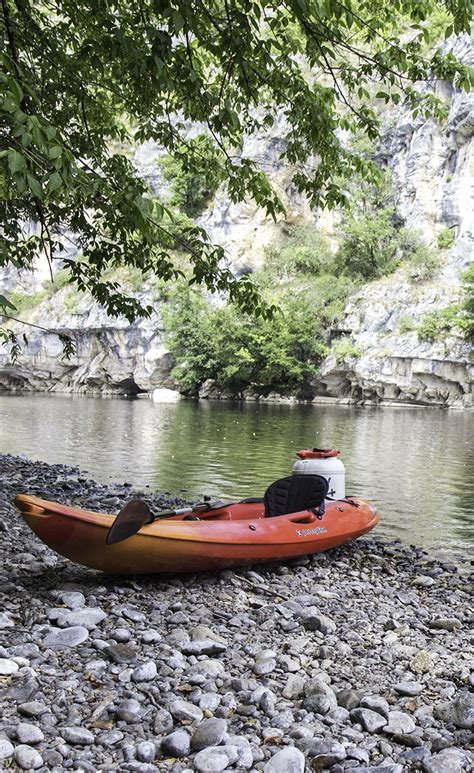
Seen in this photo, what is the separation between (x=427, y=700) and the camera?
341 cm

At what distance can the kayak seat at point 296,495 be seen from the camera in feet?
21.4

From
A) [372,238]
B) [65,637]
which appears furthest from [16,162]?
[372,238]

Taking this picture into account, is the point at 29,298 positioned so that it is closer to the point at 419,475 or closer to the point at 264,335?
the point at 264,335

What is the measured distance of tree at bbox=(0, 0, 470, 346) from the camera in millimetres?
3785

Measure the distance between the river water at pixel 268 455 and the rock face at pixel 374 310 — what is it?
51.9 ft

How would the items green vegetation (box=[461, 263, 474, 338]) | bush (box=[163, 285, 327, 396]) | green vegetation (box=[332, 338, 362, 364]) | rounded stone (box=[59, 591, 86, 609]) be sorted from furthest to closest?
bush (box=[163, 285, 327, 396]) → green vegetation (box=[332, 338, 362, 364]) → green vegetation (box=[461, 263, 474, 338]) → rounded stone (box=[59, 591, 86, 609])

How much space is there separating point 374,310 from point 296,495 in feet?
135

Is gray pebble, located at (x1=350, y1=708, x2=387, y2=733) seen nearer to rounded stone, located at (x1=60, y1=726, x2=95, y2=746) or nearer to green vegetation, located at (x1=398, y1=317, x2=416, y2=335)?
rounded stone, located at (x1=60, y1=726, x2=95, y2=746)

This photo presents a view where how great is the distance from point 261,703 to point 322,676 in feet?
1.92

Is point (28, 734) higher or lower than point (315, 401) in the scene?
lower

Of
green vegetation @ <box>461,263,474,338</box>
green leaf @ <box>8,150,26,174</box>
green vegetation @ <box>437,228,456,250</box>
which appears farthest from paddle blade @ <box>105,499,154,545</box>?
green vegetation @ <box>437,228,456,250</box>

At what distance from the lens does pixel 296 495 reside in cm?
656

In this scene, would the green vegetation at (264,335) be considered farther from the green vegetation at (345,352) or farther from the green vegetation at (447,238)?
the green vegetation at (447,238)

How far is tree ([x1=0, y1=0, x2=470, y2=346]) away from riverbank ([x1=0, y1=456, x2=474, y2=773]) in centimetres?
208
